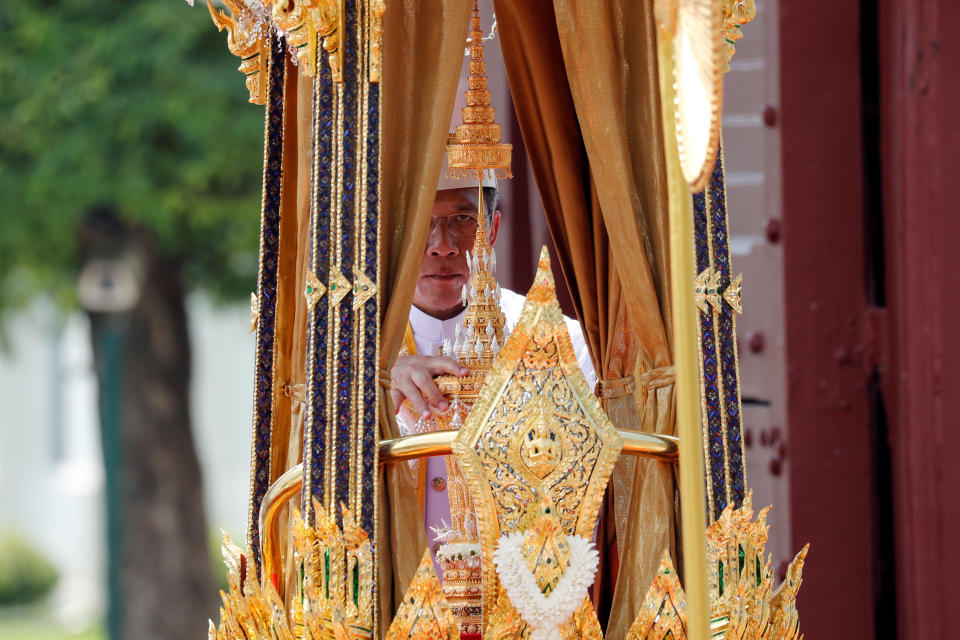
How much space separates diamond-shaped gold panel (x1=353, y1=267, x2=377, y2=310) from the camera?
9.37 ft

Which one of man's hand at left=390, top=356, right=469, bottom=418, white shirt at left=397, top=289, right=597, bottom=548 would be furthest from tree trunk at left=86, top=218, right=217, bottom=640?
man's hand at left=390, top=356, right=469, bottom=418

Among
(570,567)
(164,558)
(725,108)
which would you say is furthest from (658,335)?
(164,558)

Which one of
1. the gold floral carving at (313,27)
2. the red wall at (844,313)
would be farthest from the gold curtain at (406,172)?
the red wall at (844,313)

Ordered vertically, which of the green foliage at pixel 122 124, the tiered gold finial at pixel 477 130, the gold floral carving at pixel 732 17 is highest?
the green foliage at pixel 122 124

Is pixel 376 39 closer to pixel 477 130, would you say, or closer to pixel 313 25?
pixel 313 25

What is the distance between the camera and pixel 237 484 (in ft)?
44.8

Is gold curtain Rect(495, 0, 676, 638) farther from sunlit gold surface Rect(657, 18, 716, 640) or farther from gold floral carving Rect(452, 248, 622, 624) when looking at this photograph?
sunlit gold surface Rect(657, 18, 716, 640)

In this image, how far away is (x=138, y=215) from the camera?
25.4 ft

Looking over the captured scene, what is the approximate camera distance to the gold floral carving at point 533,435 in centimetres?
274

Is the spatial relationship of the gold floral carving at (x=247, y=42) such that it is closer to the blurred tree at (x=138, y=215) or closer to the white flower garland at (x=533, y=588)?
the white flower garland at (x=533, y=588)

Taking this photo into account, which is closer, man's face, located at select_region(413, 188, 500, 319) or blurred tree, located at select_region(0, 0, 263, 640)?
man's face, located at select_region(413, 188, 500, 319)

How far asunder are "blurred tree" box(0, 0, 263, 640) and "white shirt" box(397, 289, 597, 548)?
3.90m

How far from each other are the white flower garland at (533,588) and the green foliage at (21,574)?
35.4 feet

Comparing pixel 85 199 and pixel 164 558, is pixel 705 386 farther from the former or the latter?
pixel 164 558
